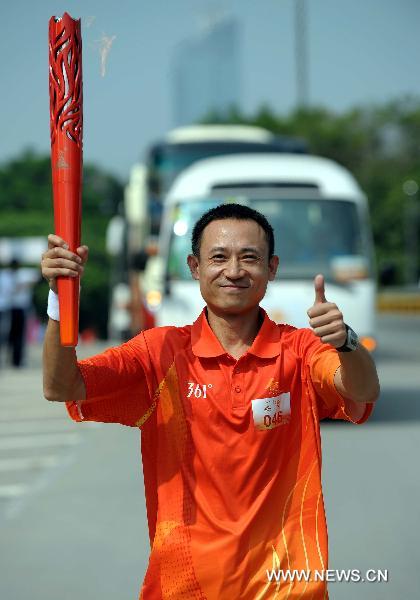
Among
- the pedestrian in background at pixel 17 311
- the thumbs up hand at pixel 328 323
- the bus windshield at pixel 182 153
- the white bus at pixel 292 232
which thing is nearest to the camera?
the thumbs up hand at pixel 328 323

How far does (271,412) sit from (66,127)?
0.79 meters

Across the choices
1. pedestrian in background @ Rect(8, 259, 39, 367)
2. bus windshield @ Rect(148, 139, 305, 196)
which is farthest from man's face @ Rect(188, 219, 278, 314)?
bus windshield @ Rect(148, 139, 305, 196)

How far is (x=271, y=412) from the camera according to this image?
275 centimetres

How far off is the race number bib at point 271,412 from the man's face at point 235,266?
0.22 m

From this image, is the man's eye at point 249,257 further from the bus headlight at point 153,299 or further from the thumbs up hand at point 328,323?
the bus headlight at point 153,299

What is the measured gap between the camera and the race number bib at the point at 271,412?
2734 mm

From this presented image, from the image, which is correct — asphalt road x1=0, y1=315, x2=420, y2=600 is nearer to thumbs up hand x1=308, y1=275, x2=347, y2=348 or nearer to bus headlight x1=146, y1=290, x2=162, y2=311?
bus headlight x1=146, y1=290, x2=162, y2=311

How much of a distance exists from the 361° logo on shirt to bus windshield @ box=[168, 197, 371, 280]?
7436 millimetres

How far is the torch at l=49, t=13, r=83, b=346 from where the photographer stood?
265cm

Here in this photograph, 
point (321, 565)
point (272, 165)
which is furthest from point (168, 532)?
point (272, 165)

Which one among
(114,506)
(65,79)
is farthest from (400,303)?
(65,79)

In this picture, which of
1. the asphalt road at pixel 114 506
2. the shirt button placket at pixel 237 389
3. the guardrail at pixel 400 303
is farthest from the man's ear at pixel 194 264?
the guardrail at pixel 400 303

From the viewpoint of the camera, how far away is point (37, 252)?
2477 centimetres

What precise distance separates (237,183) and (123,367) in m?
8.14
